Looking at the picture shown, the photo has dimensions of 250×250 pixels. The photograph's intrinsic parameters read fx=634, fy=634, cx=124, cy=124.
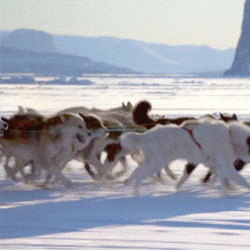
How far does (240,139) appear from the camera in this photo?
18.9ft

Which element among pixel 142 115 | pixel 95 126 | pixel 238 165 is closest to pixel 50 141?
pixel 95 126

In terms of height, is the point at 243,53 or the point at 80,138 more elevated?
the point at 243,53

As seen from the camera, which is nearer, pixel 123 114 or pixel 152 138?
pixel 152 138

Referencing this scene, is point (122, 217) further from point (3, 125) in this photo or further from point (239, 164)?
point (239, 164)

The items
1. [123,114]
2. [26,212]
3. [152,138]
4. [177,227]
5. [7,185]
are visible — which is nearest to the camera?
[177,227]

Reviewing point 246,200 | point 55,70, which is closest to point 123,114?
point 246,200

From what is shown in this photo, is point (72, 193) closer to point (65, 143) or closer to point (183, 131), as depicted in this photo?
point (65, 143)

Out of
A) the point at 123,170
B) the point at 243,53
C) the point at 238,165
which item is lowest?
the point at 123,170

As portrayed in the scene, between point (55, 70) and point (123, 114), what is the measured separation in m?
70.6

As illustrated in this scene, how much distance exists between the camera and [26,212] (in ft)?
15.4

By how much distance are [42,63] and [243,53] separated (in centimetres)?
3251

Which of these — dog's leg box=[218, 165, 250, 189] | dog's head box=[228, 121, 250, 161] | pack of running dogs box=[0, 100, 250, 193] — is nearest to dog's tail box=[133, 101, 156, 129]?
pack of running dogs box=[0, 100, 250, 193]

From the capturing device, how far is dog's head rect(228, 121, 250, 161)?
5.75 metres

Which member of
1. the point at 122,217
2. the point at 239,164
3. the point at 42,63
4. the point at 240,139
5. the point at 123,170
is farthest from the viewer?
the point at 42,63
